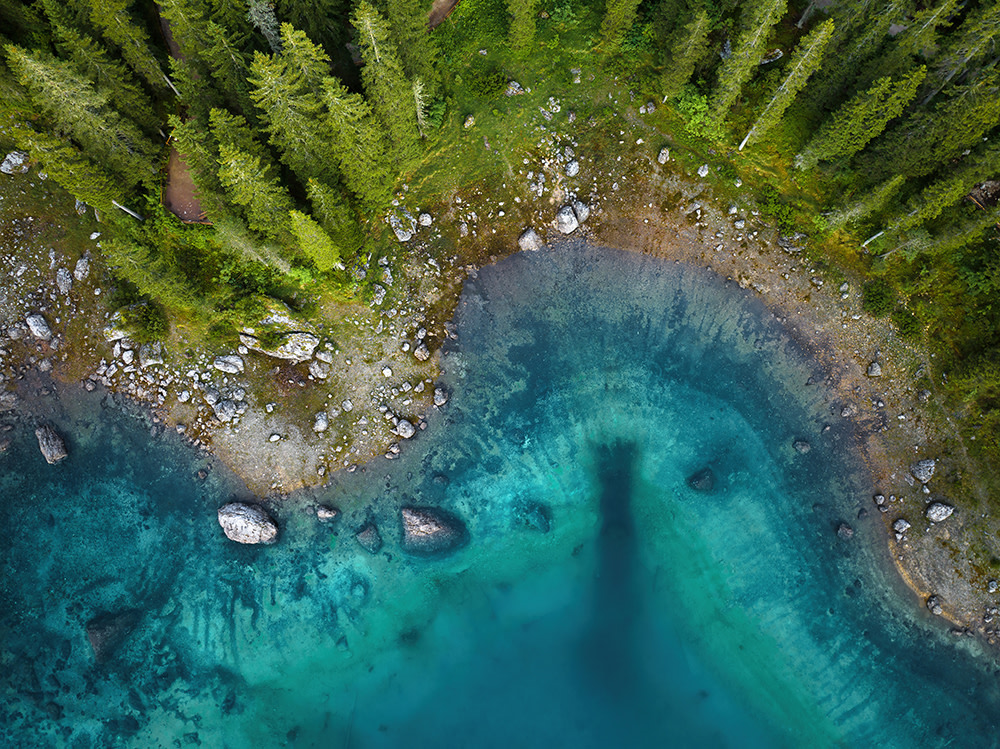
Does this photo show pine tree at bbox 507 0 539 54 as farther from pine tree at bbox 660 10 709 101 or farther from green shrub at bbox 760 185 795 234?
green shrub at bbox 760 185 795 234

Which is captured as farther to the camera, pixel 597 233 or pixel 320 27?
pixel 597 233

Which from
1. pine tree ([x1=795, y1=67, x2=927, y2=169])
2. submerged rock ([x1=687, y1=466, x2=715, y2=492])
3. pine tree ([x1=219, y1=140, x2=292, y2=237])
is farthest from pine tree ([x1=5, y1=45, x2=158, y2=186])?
pine tree ([x1=795, y1=67, x2=927, y2=169])

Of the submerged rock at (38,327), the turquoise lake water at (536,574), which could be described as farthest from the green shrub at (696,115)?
the submerged rock at (38,327)

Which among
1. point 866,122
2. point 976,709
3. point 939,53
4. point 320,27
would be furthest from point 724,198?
point 976,709

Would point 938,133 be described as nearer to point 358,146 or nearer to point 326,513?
point 358,146

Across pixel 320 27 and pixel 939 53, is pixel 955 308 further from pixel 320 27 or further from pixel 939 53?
pixel 320 27
